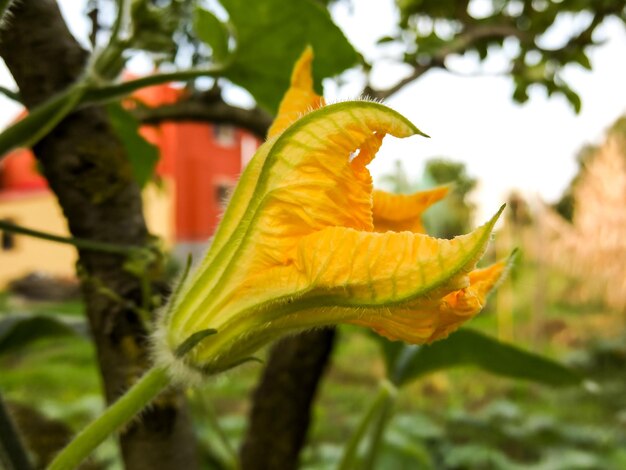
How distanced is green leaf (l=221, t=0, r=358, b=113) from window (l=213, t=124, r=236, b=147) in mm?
11976

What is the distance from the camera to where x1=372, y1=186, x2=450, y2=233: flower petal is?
0.56 metres

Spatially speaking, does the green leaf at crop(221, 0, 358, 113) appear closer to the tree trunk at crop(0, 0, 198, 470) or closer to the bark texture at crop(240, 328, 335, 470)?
the tree trunk at crop(0, 0, 198, 470)

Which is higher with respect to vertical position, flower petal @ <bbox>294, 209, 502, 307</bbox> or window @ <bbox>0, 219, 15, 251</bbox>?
flower petal @ <bbox>294, 209, 502, 307</bbox>

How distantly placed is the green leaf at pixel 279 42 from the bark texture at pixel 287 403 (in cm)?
66

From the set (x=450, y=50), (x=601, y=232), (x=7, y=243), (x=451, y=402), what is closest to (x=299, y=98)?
(x=450, y=50)

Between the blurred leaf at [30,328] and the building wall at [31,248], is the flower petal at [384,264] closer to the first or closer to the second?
the blurred leaf at [30,328]

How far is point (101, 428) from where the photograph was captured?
1.42 feet

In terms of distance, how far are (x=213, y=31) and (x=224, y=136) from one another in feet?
40.7

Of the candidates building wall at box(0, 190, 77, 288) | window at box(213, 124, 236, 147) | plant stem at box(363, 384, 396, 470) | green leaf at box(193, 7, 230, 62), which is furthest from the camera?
window at box(213, 124, 236, 147)

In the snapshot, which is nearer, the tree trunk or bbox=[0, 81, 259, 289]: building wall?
the tree trunk

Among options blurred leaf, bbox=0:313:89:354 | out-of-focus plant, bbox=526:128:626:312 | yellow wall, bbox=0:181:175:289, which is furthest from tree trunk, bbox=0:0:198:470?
yellow wall, bbox=0:181:175:289

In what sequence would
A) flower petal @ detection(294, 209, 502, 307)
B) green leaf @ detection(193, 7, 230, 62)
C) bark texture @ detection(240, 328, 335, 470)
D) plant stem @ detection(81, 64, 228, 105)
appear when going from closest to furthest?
flower petal @ detection(294, 209, 502, 307) < plant stem @ detection(81, 64, 228, 105) < green leaf @ detection(193, 7, 230, 62) < bark texture @ detection(240, 328, 335, 470)

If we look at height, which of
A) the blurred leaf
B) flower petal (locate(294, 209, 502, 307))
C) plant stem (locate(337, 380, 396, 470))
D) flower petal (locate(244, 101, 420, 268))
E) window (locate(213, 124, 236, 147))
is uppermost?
flower petal (locate(244, 101, 420, 268))

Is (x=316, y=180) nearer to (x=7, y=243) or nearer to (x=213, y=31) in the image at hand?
(x=213, y=31)
